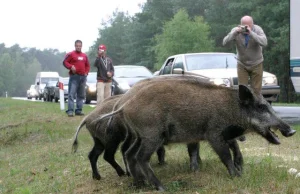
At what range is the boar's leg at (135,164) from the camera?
6547 mm

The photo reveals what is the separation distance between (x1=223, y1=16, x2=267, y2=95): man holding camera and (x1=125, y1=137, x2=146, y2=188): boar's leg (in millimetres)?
3714

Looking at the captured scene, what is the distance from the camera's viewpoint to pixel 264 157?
25.7 feet

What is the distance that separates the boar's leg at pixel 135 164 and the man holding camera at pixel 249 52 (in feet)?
12.2

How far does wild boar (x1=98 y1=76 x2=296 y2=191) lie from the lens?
6.30m

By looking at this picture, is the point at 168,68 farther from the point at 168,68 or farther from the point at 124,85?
the point at 124,85

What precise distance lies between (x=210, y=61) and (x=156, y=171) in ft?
26.3

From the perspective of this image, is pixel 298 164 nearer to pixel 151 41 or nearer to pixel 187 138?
pixel 187 138

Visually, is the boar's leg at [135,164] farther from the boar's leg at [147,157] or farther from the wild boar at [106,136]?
the wild boar at [106,136]

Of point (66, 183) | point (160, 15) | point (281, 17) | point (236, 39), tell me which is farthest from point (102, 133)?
point (160, 15)

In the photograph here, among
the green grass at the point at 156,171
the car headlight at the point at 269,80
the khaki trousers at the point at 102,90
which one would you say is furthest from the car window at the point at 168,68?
the green grass at the point at 156,171

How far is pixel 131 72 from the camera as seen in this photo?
20094 millimetres

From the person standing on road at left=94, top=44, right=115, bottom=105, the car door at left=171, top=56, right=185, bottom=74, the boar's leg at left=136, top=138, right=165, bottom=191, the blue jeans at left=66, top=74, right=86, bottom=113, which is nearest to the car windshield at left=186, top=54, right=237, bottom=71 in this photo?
the car door at left=171, top=56, right=185, bottom=74

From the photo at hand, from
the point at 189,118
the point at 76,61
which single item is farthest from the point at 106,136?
the point at 76,61

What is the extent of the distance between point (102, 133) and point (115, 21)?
9834 cm
